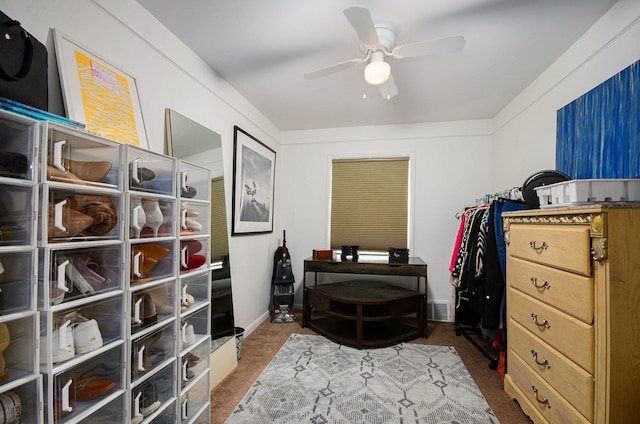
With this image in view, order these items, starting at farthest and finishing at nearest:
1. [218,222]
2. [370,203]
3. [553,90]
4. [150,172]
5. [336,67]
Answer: [370,203] → [218,222] → [553,90] → [336,67] → [150,172]

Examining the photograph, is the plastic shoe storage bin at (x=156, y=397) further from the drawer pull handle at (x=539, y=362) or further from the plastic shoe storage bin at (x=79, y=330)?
the drawer pull handle at (x=539, y=362)

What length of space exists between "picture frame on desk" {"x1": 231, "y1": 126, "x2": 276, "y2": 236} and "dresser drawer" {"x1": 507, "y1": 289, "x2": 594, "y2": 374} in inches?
94.7

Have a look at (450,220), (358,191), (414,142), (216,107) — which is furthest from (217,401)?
(414,142)

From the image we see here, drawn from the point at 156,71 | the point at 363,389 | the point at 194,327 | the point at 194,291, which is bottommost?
the point at 363,389

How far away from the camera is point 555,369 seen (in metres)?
1.52

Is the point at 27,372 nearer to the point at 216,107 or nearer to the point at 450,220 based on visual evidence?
the point at 216,107

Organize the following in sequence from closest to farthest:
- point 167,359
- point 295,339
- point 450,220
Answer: point 167,359
point 295,339
point 450,220

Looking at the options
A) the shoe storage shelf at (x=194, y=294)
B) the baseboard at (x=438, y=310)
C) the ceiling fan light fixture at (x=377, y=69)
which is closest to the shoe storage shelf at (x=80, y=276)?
the shoe storage shelf at (x=194, y=294)

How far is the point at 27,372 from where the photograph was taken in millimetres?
889

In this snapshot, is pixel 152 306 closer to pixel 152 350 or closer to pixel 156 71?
pixel 152 350

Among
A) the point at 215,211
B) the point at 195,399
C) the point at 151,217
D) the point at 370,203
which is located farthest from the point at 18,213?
the point at 370,203

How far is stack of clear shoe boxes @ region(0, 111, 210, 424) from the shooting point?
89cm

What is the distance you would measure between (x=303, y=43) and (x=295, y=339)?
2.73 m

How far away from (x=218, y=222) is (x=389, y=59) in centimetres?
195
